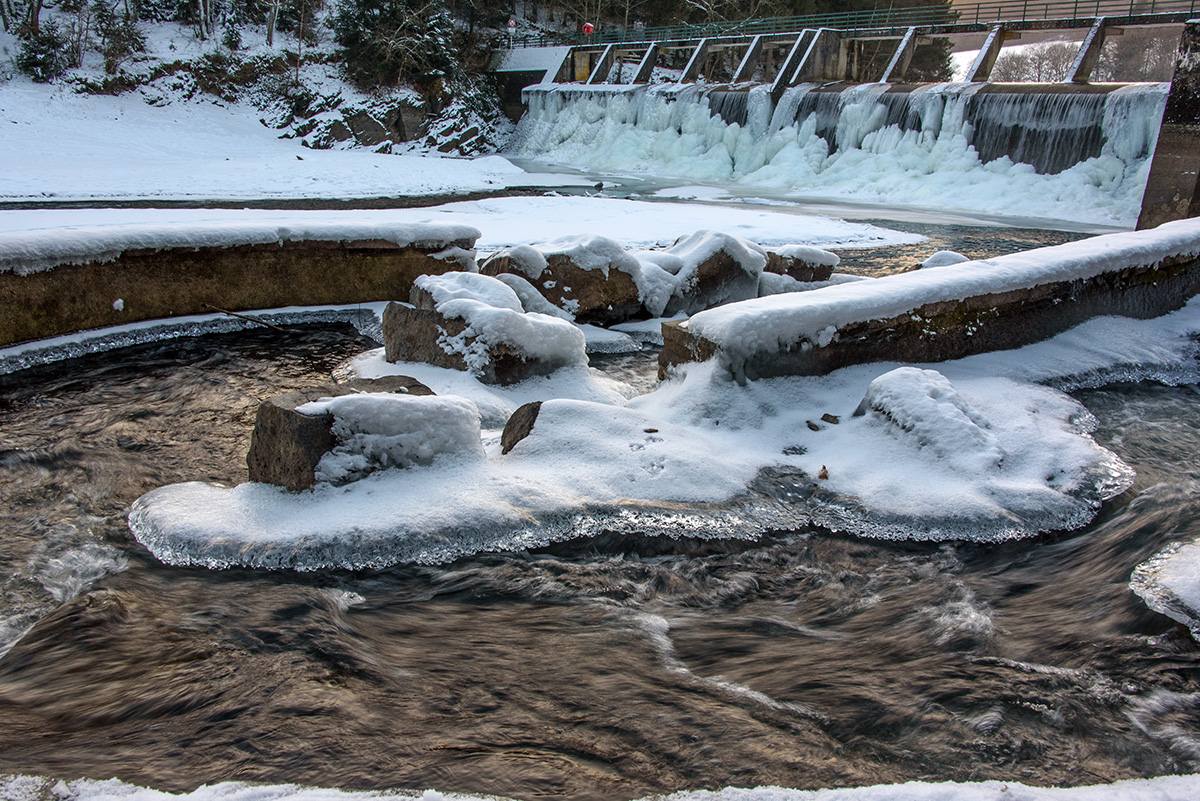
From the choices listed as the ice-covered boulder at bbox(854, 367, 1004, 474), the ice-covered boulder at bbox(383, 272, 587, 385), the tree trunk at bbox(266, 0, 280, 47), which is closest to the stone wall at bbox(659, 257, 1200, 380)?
→ the ice-covered boulder at bbox(854, 367, 1004, 474)

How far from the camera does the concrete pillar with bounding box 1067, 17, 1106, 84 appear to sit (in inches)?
760

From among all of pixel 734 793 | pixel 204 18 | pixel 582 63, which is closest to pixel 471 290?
pixel 734 793

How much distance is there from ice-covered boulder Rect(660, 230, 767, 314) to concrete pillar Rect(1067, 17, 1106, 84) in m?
16.6

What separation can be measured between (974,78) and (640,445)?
2087 centimetres

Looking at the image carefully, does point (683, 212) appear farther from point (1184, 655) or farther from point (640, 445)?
point (1184, 655)

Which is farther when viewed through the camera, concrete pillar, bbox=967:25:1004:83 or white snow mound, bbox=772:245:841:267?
concrete pillar, bbox=967:25:1004:83

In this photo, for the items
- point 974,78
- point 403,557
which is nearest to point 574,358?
point 403,557

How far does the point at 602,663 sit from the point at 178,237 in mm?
5478

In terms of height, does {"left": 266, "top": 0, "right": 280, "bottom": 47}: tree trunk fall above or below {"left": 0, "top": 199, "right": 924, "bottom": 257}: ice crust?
above

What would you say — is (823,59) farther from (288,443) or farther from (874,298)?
(288,443)

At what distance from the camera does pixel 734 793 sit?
1984mm

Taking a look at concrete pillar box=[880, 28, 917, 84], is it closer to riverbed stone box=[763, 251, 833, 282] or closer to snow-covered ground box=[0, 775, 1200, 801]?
riverbed stone box=[763, 251, 833, 282]

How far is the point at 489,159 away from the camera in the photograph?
24.9 meters

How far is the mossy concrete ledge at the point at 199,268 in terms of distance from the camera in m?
5.78
